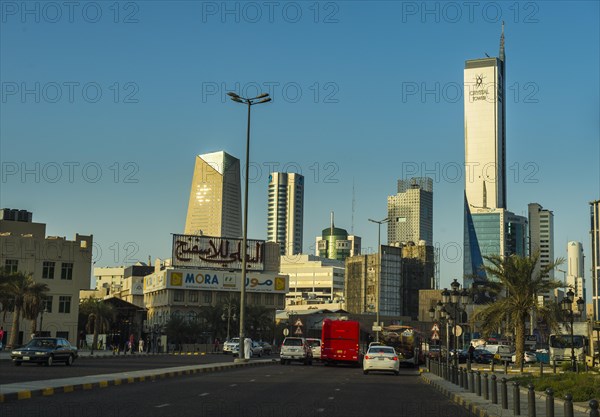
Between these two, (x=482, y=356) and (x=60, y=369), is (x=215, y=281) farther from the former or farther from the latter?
(x=60, y=369)

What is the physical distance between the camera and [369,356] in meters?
40.9

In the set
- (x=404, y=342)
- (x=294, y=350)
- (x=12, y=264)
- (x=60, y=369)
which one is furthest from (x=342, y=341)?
(x=12, y=264)

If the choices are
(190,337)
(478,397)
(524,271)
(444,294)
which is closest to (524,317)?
(524,271)

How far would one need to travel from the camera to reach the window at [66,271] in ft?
294

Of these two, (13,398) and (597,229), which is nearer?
(13,398)

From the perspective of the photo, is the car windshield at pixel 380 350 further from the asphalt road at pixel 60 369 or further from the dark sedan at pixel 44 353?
the dark sedan at pixel 44 353

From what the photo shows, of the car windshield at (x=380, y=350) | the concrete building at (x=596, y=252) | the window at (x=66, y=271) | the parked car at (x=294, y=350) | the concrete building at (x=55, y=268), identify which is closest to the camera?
the car windshield at (x=380, y=350)

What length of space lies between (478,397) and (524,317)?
23.0 meters

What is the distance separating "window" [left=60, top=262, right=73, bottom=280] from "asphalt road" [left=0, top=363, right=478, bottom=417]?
212ft

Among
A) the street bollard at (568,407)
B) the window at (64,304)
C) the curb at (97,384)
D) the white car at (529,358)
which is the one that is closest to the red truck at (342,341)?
the curb at (97,384)

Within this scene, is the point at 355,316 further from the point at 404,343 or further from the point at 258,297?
the point at 404,343

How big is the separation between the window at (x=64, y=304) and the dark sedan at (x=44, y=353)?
1954 inches

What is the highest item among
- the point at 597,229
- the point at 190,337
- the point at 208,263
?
the point at 597,229

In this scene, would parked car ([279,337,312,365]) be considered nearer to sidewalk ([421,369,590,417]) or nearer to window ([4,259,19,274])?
sidewalk ([421,369,590,417])
